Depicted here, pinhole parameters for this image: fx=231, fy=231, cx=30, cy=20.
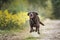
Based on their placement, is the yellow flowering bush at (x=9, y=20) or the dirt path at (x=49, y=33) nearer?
the dirt path at (x=49, y=33)

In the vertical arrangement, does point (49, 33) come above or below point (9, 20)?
below

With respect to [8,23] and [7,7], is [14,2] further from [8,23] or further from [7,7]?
[8,23]

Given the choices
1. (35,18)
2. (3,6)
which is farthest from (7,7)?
(35,18)

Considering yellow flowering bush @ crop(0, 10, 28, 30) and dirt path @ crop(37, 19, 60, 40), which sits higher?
yellow flowering bush @ crop(0, 10, 28, 30)

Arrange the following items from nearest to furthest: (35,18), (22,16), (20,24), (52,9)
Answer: (35,18)
(20,24)
(22,16)
(52,9)

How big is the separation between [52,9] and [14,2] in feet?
39.1

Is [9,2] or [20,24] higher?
[9,2]

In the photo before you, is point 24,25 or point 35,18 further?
point 24,25

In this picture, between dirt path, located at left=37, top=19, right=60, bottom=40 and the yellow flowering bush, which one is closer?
dirt path, located at left=37, top=19, right=60, bottom=40

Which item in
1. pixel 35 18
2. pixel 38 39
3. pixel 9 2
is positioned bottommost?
pixel 38 39

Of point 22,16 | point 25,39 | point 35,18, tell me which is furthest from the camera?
point 22,16

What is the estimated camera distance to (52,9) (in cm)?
2188

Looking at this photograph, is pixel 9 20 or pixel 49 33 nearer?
pixel 49 33

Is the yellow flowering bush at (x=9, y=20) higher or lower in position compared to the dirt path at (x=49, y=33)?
higher
